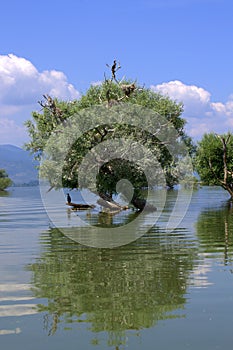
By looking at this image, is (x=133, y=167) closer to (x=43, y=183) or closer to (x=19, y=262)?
(x=43, y=183)

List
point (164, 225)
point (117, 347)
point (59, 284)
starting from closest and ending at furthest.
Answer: point (117, 347), point (59, 284), point (164, 225)

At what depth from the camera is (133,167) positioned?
56844 mm

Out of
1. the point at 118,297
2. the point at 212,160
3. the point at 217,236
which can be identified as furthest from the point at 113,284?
the point at 212,160

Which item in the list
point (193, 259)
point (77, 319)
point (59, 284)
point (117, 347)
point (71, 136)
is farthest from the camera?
point (71, 136)

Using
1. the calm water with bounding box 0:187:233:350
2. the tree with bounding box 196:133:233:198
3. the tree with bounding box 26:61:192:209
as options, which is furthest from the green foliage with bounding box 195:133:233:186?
the calm water with bounding box 0:187:233:350

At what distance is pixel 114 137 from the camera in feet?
184

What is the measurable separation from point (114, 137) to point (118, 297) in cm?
4129

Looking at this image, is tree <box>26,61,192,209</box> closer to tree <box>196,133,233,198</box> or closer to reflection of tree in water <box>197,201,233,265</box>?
reflection of tree in water <box>197,201,233,265</box>

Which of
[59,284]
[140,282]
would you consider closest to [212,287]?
[140,282]

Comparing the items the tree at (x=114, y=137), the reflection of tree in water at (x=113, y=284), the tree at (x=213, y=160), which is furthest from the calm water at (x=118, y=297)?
the tree at (x=213, y=160)

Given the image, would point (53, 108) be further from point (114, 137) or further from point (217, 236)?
point (217, 236)

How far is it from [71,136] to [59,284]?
132 feet

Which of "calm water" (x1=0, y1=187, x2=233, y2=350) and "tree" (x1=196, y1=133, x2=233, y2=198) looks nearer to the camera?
"calm water" (x1=0, y1=187, x2=233, y2=350)

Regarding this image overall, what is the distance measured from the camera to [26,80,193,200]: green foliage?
56.3 meters
